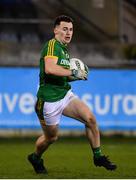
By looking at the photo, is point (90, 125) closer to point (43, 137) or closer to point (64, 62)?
point (43, 137)

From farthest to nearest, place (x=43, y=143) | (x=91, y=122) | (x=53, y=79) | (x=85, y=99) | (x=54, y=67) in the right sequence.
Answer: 1. (x=85, y=99)
2. (x=43, y=143)
3. (x=53, y=79)
4. (x=91, y=122)
5. (x=54, y=67)

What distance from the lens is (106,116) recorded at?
1781 cm

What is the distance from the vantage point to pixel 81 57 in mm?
20734

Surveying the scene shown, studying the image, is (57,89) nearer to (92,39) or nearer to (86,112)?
(86,112)

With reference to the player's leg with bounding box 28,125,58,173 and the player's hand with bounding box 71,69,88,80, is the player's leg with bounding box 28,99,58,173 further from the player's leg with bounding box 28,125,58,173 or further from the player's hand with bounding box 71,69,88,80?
the player's hand with bounding box 71,69,88,80

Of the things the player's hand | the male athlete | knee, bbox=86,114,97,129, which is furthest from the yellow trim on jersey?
knee, bbox=86,114,97,129

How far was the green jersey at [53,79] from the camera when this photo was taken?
10297 mm

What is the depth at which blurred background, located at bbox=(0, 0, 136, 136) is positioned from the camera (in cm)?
1775

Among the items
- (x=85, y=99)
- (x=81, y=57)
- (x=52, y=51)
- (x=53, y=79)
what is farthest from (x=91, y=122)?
(x=81, y=57)

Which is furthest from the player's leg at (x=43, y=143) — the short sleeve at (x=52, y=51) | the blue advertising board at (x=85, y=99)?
the blue advertising board at (x=85, y=99)

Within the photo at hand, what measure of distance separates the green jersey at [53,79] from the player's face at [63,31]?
7 centimetres

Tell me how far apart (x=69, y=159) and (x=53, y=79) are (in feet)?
11.1

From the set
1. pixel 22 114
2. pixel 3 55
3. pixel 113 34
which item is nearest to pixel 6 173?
pixel 22 114

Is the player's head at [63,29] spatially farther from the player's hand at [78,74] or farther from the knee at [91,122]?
the knee at [91,122]
